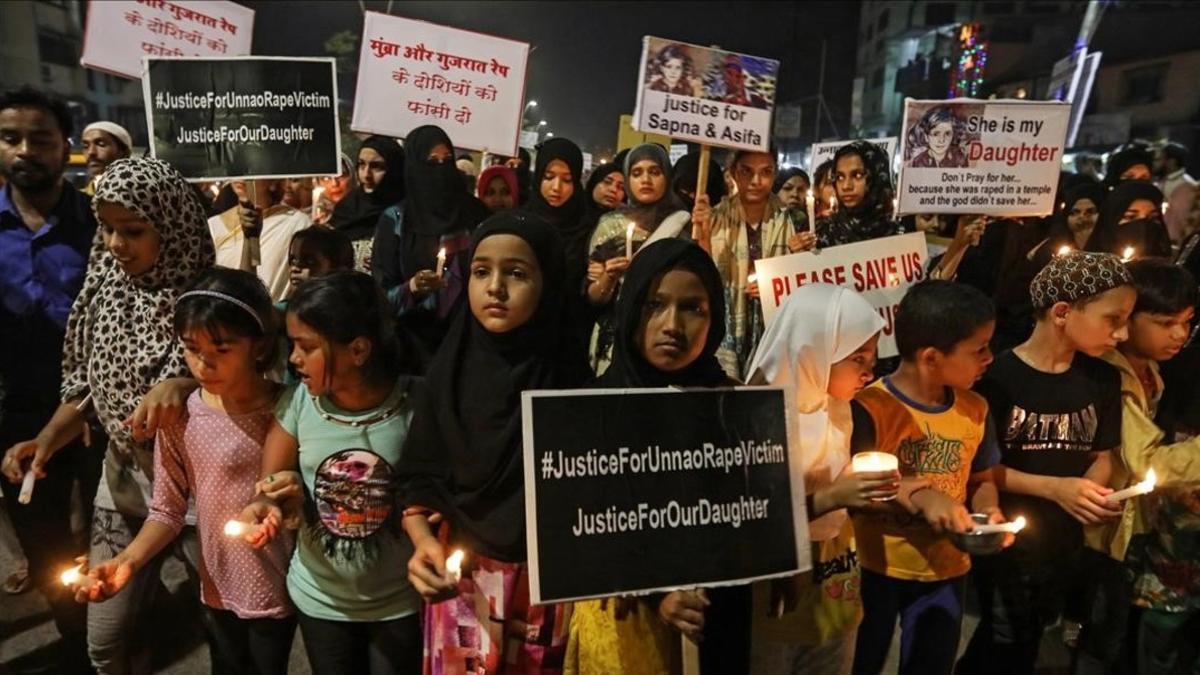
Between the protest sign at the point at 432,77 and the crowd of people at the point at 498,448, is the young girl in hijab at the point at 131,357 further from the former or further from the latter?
the protest sign at the point at 432,77

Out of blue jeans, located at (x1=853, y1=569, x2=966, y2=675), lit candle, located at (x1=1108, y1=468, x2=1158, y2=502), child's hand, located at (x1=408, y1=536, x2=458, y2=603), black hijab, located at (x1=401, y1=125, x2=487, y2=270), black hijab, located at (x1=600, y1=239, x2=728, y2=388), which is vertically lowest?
blue jeans, located at (x1=853, y1=569, x2=966, y2=675)

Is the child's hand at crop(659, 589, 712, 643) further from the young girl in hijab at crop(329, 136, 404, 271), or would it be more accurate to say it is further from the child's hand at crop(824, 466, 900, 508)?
the young girl in hijab at crop(329, 136, 404, 271)

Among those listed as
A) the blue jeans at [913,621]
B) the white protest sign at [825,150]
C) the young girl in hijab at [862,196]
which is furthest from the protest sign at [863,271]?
the white protest sign at [825,150]

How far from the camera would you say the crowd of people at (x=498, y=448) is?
2.15 metres

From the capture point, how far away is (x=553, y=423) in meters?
1.67

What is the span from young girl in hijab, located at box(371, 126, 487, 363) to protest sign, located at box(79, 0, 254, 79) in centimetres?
204

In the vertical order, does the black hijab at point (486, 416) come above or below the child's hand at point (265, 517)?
above

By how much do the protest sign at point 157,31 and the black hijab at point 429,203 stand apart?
194 centimetres

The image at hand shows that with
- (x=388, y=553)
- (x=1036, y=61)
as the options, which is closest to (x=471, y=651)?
(x=388, y=553)

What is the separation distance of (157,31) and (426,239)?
9.52ft

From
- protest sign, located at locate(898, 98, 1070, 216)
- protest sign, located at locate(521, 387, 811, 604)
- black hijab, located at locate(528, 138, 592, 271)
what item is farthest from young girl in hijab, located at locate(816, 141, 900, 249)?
protest sign, located at locate(521, 387, 811, 604)

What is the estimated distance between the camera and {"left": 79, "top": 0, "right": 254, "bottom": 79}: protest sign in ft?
17.3

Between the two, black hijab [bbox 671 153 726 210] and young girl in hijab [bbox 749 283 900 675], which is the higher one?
black hijab [bbox 671 153 726 210]

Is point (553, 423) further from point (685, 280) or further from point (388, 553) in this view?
point (388, 553)
